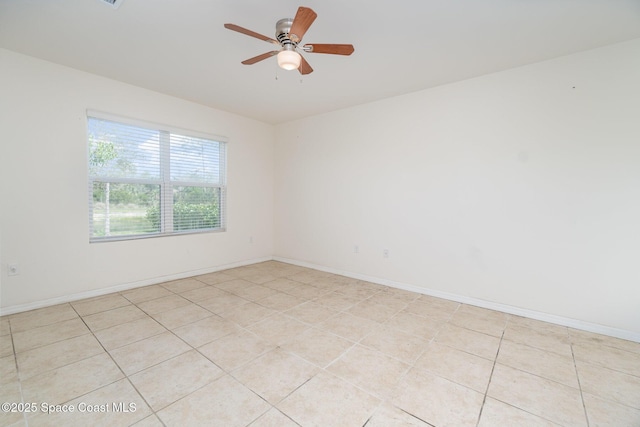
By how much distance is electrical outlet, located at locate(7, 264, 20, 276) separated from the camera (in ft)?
8.81

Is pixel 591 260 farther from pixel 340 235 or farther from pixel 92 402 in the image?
pixel 92 402

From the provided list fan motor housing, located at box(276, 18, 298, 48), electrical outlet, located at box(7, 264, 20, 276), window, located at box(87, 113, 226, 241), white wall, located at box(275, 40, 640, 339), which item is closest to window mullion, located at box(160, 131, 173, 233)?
window, located at box(87, 113, 226, 241)

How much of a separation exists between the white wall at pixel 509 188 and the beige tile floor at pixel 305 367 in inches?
17.7

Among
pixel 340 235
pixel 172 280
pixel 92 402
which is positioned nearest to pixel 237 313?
pixel 92 402

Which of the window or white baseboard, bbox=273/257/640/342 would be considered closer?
white baseboard, bbox=273/257/640/342

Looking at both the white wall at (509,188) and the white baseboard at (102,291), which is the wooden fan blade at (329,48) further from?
the white baseboard at (102,291)

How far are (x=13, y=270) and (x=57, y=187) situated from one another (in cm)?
92

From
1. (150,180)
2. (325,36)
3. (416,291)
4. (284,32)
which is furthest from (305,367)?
(150,180)

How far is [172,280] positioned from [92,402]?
243 centimetres

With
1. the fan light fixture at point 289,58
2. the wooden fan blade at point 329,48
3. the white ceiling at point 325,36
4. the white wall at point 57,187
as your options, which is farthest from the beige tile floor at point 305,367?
the white ceiling at point 325,36

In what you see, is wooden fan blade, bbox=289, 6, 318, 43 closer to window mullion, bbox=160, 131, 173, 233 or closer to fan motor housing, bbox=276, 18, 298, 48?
Result: fan motor housing, bbox=276, 18, 298, 48

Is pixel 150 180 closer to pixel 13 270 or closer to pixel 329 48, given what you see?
pixel 13 270

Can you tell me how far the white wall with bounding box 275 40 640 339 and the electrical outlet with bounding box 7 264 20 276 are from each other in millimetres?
3745

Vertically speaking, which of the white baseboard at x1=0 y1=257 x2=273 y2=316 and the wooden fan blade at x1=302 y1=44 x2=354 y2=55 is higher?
the wooden fan blade at x1=302 y1=44 x2=354 y2=55
